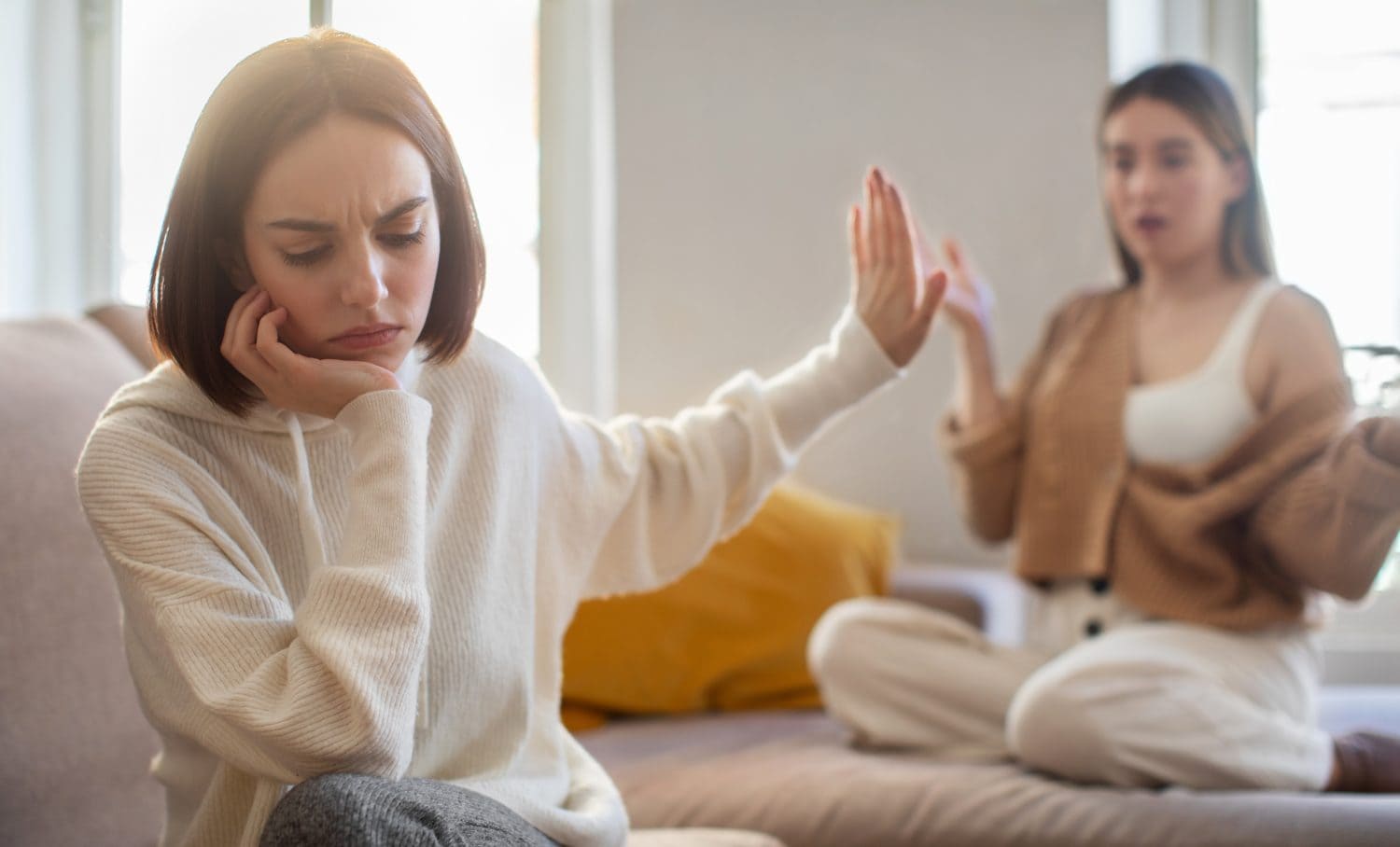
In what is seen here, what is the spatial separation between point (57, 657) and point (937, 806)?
883mm

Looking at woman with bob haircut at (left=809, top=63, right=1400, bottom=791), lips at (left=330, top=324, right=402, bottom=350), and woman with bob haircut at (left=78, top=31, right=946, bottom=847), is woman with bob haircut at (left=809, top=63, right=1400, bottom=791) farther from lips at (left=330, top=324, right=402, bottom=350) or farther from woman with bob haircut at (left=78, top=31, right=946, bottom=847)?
lips at (left=330, top=324, right=402, bottom=350)

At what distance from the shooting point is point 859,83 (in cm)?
264

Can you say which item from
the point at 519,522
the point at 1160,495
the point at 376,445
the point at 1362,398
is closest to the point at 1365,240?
the point at 1362,398

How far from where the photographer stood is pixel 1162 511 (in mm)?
1783

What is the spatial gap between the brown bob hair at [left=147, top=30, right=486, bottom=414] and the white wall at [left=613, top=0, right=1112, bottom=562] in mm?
1761

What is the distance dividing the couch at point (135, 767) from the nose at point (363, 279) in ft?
1.83

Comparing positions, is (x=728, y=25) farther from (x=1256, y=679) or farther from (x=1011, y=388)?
(x=1256, y=679)

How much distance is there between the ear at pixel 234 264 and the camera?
0.88 meters

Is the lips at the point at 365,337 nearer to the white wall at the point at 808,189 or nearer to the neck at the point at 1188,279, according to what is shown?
the neck at the point at 1188,279

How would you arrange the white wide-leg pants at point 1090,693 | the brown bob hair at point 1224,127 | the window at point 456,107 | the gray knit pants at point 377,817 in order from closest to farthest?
the gray knit pants at point 377,817 < the white wide-leg pants at point 1090,693 < the brown bob hair at point 1224,127 < the window at point 456,107

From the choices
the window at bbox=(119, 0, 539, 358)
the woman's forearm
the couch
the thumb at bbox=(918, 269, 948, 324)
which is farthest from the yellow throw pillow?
the thumb at bbox=(918, 269, 948, 324)

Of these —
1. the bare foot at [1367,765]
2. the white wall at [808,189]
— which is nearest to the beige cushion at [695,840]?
the bare foot at [1367,765]

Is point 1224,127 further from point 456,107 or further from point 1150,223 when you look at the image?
point 456,107

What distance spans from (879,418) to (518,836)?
6.24ft
